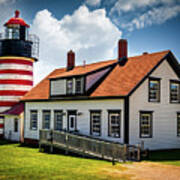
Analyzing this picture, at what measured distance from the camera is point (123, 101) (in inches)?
862

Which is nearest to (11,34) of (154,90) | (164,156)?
(154,90)

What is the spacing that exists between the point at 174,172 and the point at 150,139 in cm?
770

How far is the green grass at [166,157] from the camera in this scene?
19078 mm

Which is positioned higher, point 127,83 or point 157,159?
point 127,83

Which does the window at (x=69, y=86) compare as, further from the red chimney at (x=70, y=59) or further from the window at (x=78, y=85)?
the red chimney at (x=70, y=59)

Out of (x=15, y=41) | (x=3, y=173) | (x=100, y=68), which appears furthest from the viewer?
(x=15, y=41)

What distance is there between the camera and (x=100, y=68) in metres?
26.2

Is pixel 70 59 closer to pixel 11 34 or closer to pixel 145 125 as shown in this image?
pixel 11 34

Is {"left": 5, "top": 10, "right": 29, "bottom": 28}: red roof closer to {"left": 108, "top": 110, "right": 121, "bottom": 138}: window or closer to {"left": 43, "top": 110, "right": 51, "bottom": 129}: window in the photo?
{"left": 43, "top": 110, "right": 51, "bottom": 129}: window

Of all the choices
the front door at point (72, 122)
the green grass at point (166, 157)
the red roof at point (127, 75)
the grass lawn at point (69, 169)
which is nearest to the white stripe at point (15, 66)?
the red roof at point (127, 75)

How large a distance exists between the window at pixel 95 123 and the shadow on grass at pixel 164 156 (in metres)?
4.11

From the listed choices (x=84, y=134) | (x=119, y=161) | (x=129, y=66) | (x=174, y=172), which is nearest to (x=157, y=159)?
(x=119, y=161)

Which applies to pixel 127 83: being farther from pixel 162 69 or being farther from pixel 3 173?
pixel 3 173

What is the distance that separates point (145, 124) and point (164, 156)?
2839 mm
